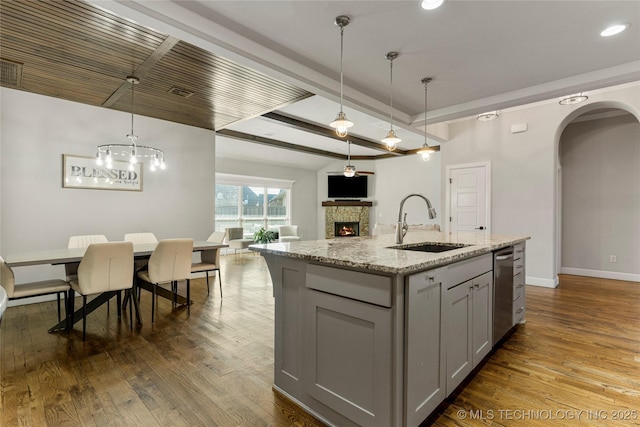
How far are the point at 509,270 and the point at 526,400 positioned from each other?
114 centimetres

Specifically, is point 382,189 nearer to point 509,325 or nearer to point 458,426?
point 509,325

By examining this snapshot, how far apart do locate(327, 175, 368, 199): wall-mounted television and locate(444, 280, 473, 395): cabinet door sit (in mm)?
7725

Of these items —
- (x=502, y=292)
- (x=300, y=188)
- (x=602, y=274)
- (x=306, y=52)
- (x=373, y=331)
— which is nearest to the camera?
(x=373, y=331)

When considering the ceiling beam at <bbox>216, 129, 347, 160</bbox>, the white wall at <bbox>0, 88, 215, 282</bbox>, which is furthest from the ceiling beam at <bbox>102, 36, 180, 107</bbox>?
the ceiling beam at <bbox>216, 129, 347, 160</bbox>

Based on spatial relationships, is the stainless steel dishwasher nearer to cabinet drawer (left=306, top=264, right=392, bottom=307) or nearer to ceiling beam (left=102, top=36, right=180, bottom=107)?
cabinet drawer (left=306, top=264, right=392, bottom=307)

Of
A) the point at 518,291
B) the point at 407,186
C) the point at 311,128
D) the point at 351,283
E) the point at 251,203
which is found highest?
the point at 311,128

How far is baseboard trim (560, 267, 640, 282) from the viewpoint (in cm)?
511

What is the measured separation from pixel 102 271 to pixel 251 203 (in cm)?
655

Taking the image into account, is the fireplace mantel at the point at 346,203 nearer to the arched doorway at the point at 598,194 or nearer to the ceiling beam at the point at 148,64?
the arched doorway at the point at 598,194

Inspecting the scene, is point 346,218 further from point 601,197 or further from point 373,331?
point 373,331

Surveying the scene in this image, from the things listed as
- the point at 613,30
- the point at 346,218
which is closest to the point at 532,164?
the point at 613,30

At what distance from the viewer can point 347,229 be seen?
9.78 meters

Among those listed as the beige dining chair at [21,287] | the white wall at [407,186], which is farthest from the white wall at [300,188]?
the beige dining chair at [21,287]

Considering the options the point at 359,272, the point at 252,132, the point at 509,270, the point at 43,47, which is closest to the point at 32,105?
the point at 43,47
